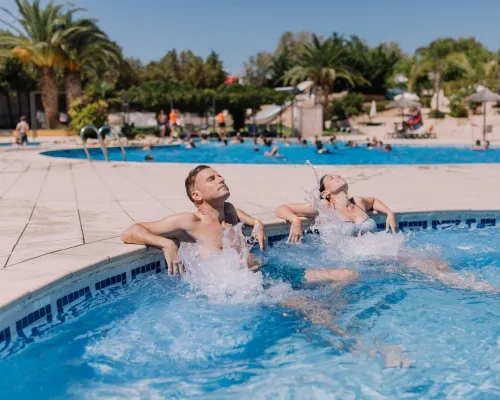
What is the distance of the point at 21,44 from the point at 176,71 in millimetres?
27290

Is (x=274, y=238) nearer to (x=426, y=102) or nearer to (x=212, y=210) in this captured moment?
(x=212, y=210)

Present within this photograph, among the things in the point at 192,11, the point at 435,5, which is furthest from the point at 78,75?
the point at 435,5

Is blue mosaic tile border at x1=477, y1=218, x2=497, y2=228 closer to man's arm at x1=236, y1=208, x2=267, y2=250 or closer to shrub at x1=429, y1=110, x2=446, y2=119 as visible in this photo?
man's arm at x1=236, y1=208, x2=267, y2=250

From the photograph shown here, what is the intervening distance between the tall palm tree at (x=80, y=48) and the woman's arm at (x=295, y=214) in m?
26.6

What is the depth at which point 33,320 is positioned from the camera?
3699mm

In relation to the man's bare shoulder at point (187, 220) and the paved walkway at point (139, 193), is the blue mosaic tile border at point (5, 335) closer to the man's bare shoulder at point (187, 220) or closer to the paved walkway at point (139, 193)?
the paved walkway at point (139, 193)

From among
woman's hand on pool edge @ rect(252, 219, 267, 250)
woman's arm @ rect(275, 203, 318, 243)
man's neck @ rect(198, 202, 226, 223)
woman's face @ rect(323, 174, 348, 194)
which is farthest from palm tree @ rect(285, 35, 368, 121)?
man's neck @ rect(198, 202, 226, 223)

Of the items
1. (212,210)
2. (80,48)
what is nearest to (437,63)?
(80,48)

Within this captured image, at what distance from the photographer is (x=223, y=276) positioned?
14.5 feet

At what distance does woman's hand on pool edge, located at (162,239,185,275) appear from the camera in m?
4.30

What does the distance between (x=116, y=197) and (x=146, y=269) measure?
3330 millimetres

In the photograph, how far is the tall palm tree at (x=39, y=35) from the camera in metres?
29.5

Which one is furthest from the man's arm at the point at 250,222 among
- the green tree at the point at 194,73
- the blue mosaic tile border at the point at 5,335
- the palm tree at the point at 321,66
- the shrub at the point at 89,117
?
the green tree at the point at 194,73

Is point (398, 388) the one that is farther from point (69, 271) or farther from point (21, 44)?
point (21, 44)
